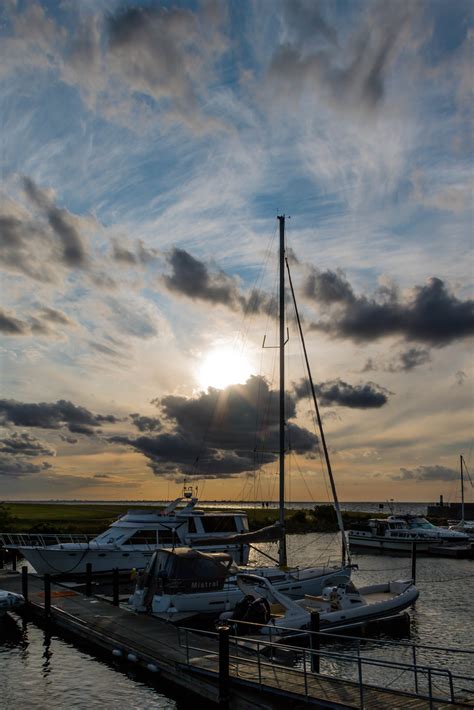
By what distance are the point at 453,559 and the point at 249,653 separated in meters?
49.2

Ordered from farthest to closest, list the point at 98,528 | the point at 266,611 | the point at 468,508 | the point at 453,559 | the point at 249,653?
the point at 468,508, the point at 98,528, the point at 453,559, the point at 266,611, the point at 249,653

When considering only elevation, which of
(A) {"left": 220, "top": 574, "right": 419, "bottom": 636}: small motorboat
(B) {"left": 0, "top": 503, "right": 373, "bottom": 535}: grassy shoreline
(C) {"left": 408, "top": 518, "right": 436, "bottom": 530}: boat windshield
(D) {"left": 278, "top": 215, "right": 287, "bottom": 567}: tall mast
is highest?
(D) {"left": 278, "top": 215, "right": 287, "bottom": 567}: tall mast

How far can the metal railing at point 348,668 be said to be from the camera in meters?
15.7

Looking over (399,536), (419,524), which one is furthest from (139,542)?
(419,524)

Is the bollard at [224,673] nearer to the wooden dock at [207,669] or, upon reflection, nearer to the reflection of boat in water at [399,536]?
the wooden dock at [207,669]

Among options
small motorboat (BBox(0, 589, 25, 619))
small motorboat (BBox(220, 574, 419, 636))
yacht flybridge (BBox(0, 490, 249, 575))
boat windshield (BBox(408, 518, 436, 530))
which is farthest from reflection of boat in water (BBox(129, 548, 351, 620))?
boat windshield (BBox(408, 518, 436, 530))

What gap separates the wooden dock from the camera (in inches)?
642

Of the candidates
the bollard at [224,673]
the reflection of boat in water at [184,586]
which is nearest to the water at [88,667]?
the bollard at [224,673]

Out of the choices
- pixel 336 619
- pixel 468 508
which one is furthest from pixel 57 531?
pixel 468 508

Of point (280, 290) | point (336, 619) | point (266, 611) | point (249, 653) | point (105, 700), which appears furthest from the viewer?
point (280, 290)

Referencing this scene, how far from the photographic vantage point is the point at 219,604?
29.2m

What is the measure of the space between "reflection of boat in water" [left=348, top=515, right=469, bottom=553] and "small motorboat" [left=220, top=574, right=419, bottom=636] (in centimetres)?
3970

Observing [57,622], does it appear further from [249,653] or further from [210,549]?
[210,549]

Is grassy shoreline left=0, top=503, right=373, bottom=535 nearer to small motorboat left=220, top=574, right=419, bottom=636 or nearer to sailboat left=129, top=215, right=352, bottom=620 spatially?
sailboat left=129, top=215, right=352, bottom=620
